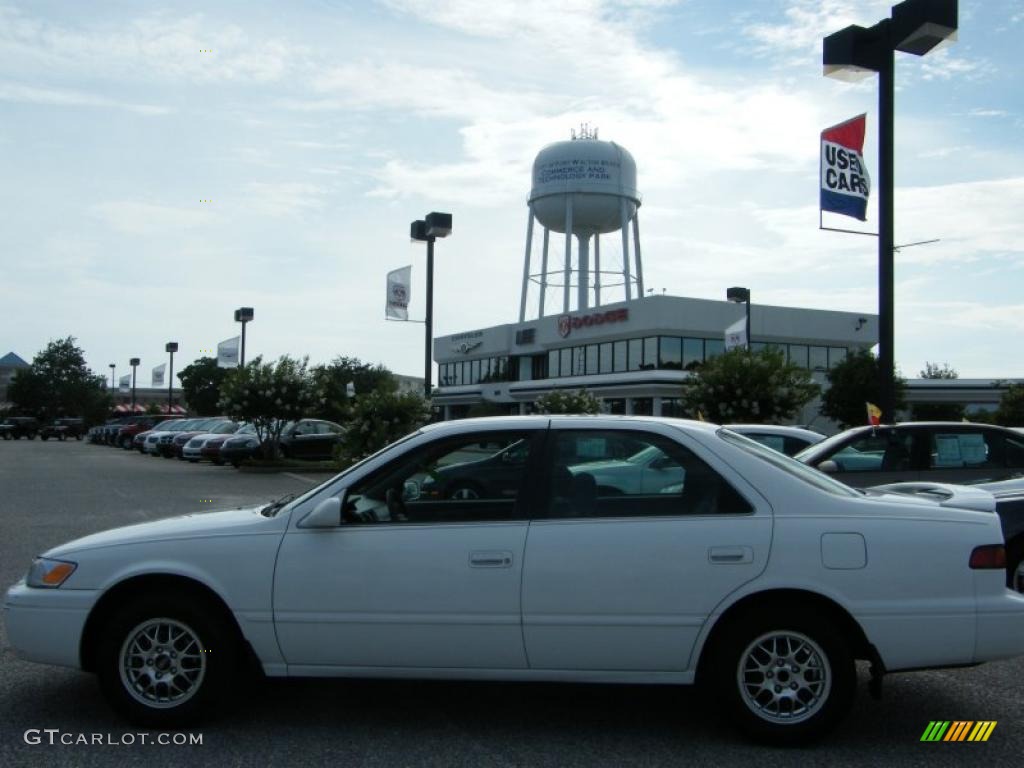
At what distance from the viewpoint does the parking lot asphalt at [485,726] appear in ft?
14.9

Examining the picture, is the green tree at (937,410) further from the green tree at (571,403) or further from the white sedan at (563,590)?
the white sedan at (563,590)

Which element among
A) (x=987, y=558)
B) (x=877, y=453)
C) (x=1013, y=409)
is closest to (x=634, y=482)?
(x=987, y=558)

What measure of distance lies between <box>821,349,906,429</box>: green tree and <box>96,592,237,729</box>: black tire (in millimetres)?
41445

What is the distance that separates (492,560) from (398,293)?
27312 millimetres

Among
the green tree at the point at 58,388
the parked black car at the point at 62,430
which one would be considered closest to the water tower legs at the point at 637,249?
the parked black car at the point at 62,430

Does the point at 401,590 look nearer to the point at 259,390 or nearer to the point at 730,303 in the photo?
the point at 259,390

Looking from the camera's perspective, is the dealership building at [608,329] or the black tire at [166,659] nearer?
the black tire at [166,659]

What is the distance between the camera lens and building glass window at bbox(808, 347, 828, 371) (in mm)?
53719

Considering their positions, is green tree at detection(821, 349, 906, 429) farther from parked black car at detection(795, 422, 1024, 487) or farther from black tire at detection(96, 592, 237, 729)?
black tire at detection(96, 592, 237, 729)

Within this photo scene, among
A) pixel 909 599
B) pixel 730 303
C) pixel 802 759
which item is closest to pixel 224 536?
pixel 802 759

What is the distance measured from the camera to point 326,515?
4.80 metres

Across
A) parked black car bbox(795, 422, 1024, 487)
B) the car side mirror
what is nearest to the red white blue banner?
parked black car bbox(795, 422, 1024, 487)

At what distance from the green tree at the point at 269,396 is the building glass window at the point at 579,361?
87.7 feet

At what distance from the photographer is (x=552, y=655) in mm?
4699
